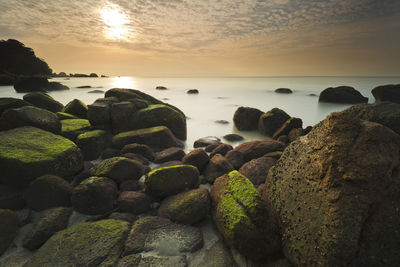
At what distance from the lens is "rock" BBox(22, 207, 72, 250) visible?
276 cm

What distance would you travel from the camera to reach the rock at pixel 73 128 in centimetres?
587

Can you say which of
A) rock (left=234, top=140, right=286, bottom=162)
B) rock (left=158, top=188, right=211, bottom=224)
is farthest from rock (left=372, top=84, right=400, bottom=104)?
rock (left=158, top=188, right=211, bottom=224)

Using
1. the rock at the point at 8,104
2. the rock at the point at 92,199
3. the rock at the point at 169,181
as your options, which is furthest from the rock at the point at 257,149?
the rock at the point at 8,104

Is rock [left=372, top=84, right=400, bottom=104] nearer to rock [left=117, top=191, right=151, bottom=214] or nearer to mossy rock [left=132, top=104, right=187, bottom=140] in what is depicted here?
mossy rock [left=132, top=104, right=187, bottom=140]

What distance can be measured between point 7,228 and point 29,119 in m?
3.36

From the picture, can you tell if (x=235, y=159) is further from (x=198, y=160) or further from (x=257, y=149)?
(x=198, y=160)

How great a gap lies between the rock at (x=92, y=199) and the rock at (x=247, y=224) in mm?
1838

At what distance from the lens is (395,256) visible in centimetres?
199

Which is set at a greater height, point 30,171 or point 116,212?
point 30,171

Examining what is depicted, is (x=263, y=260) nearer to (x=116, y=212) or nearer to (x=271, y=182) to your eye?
(x=271, y=182)

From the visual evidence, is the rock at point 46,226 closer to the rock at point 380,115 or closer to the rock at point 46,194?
the rock at point 46,194

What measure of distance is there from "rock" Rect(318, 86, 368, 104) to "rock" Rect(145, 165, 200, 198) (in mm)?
26979

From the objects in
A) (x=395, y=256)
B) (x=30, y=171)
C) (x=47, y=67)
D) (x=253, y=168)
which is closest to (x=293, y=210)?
(x=395, y=256)

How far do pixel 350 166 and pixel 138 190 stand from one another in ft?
11.2
